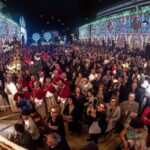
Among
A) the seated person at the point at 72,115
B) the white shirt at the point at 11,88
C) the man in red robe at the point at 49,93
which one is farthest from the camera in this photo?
the white shirt at the point at 11,88

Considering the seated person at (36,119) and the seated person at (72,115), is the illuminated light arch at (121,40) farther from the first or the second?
the seated person at (36,119)

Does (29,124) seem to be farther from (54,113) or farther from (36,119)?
(54,113)

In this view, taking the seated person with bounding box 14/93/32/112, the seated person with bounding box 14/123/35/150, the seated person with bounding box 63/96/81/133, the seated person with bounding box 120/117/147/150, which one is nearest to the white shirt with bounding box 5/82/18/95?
the seated person with bounding box 14/93/32/112

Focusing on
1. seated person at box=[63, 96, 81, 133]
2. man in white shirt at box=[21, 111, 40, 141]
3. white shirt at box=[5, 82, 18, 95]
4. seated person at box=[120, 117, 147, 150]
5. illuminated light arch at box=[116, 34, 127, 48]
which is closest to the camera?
seated person at box=[120, 117, 147, 150]

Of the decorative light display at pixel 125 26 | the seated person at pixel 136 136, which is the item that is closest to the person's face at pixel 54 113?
the seated person at pixel 136 136

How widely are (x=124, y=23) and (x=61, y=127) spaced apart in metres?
33.1

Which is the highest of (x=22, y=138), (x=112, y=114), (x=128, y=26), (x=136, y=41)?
(x=128, y=26)

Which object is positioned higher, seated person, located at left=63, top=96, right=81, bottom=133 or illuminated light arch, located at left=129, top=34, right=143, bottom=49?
illuminated light arch, located at left=129, top=34, right=143, bottom=49

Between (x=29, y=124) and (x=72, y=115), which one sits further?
(x=72, y=115)

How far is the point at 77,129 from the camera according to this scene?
1149cm

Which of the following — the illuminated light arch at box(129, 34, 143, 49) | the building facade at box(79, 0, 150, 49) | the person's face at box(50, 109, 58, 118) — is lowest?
the person's face at box(50, 109, 58, 118)

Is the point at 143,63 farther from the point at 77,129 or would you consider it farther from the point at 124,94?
the point at 77,129

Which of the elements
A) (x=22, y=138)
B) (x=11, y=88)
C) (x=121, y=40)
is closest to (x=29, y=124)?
(x=22, y=138)

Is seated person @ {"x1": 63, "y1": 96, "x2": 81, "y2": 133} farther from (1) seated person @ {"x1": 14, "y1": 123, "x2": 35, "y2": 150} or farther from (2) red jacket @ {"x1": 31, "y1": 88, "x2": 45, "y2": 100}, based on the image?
(1) seated person @ {"x1": 14, "y1": 123, "x2": 35, "y2": 150}
